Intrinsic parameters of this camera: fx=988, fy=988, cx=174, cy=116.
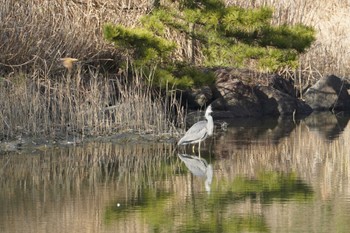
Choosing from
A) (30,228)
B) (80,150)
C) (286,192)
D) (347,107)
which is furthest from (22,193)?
(347,107)

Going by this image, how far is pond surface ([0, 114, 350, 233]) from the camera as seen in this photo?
8953 mm

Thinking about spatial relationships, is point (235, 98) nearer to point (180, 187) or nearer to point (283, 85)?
point (283, 85)

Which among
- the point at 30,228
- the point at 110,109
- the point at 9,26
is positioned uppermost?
Result: the point at 9,26

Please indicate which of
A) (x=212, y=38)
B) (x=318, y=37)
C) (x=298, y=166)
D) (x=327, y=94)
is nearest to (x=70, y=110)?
(x=212, y=38)

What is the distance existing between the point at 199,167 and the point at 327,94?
38.7 feet

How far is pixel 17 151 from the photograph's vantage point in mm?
14477

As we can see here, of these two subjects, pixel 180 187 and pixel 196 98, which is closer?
pixel 180 187

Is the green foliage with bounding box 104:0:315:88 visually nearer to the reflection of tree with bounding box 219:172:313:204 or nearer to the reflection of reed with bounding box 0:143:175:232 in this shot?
the reflection of reed with bounding box 0:143:175:232

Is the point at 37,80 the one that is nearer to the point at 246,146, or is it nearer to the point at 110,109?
the point at 110,109

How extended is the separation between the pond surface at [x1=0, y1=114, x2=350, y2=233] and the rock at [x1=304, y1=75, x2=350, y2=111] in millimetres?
7229

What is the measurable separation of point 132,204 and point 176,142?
609 centimetres

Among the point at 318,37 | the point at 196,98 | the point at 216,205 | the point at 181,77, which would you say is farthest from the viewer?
the point at 318,37

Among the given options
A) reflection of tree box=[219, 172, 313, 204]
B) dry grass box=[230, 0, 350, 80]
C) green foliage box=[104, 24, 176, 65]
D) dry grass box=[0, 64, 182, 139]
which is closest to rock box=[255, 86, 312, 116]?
dry grass box=[230, 0, 350, 80]

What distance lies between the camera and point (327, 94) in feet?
79.7
